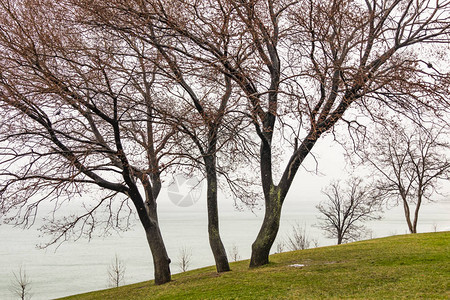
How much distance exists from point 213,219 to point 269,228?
2.04 m

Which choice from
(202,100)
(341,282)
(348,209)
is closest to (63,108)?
(202,100)

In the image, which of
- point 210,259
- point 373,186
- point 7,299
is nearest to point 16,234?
point 7,299

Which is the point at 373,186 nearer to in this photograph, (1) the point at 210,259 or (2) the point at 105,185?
(2) the point at 105,185

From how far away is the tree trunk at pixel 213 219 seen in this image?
12.9m

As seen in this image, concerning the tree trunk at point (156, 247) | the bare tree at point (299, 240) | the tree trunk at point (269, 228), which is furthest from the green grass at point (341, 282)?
the bare tree at point (299, 240)

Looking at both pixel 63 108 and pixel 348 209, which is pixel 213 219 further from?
pixel 348 209

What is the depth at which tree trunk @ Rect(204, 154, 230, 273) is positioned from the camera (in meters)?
12.9

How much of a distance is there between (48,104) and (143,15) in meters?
4.28

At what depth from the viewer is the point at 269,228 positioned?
12281mm

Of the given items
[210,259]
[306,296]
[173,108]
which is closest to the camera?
[306,296]

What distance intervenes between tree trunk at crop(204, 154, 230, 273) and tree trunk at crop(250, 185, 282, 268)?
116 cm

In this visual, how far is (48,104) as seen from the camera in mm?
11336

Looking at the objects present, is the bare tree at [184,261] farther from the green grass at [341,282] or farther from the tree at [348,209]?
the green grass at [341,282]

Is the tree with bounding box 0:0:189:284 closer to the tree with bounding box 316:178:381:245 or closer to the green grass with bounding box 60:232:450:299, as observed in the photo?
the green grass with bounding box 60:232:450:299
